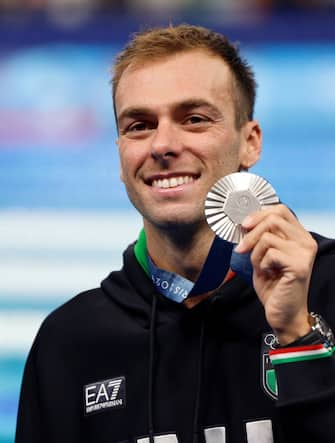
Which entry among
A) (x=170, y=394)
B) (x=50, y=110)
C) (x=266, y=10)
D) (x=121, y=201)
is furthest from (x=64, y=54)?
(x=170, y=394)

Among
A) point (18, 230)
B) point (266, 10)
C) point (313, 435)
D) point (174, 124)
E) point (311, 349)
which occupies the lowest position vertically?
point (313, 435)

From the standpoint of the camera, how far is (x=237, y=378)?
1869mm

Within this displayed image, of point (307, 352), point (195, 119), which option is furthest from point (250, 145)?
point (307, 352)

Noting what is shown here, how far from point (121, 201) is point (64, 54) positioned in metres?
0.61

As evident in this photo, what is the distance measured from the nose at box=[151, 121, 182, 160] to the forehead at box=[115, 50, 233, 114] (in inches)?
2.5

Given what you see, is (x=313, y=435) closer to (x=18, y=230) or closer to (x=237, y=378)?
(x=237, y=378)

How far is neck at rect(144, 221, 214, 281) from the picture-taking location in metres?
1.94

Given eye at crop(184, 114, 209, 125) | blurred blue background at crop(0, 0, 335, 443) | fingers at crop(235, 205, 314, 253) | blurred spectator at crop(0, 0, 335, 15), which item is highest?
blurred spectator at crop(0, 0, 335, 15)

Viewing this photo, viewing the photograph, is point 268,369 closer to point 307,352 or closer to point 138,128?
point 307,352

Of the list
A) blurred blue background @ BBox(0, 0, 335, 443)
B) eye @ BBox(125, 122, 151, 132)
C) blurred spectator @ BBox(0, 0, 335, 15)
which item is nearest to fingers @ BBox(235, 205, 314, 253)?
eye @ BBox(125, 122, 151, 132)

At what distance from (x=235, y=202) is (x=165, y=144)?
314 millimetres

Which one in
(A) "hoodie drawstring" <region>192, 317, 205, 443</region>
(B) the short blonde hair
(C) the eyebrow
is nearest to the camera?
(A) "hoodie drawstring" <region>192, 317, 205, 443</region>

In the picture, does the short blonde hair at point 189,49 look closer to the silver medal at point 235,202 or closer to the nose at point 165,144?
the nose at point 165,144

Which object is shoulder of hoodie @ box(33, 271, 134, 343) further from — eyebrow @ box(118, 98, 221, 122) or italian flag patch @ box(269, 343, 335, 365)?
italian flag patch @ box(269, 343, 335, 365)
